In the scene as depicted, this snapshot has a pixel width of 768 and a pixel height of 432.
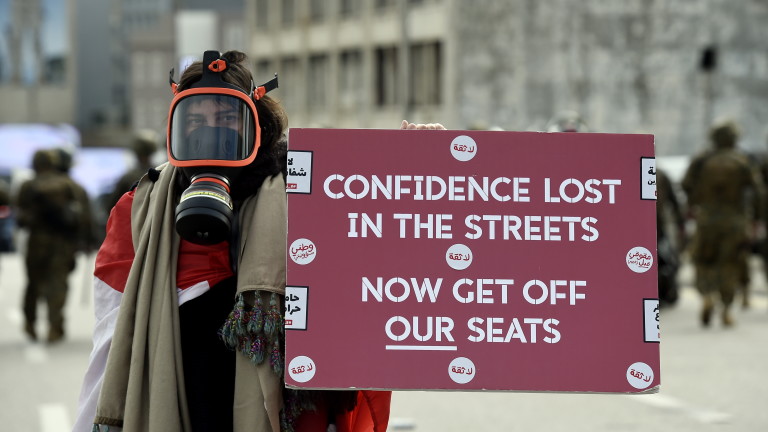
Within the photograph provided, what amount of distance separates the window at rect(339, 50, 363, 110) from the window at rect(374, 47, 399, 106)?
53.3 inches

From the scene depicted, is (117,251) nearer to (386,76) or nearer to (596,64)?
(596,64)

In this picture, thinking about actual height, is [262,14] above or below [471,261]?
above

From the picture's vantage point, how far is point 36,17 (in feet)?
278

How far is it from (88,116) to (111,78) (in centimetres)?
370

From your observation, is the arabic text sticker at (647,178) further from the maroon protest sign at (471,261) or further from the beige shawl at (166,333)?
the beige shawl at (166,333)

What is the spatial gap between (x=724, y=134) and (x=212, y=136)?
11.3m

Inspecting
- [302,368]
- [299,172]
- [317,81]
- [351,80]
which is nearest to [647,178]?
[299,172]

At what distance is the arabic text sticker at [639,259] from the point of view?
3.70 metres

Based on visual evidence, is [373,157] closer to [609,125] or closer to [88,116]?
[609,125]

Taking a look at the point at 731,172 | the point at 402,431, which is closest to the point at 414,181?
the point at 402,431

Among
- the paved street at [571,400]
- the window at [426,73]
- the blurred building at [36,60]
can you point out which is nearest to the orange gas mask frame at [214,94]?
the paved street at [571,400]

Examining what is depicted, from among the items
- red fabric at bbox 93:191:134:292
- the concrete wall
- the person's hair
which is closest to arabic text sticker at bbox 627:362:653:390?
the person's hair

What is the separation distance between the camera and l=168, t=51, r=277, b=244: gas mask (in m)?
3.64

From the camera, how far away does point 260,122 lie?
392 centimetres
